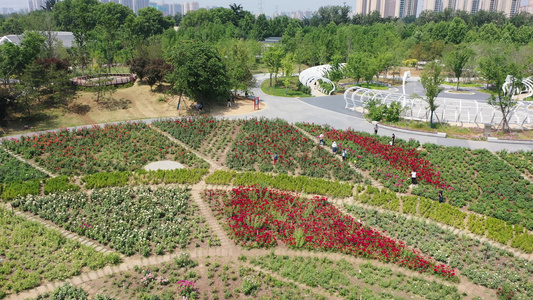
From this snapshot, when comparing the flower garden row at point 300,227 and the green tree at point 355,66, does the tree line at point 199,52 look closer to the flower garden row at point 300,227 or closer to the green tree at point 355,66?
the green tree at point 355,66

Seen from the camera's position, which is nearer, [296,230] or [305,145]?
[296,230]

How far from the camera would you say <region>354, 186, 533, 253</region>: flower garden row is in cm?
1516

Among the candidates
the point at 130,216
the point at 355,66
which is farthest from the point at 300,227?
the point at 355,66

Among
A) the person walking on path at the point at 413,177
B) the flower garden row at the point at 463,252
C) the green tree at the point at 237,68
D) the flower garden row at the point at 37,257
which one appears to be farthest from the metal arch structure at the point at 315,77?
the flower garden row at the point at 37,257

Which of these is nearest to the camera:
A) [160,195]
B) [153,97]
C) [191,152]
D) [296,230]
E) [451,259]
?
[451,259]

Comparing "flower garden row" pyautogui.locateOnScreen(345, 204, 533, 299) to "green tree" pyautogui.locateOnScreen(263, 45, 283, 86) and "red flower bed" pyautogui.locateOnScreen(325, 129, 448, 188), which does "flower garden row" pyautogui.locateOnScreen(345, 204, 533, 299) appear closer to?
"red flower bed" pyautogui.locateOnScreen(325, 129, 448, 188)

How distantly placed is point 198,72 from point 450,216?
20893 millimetres

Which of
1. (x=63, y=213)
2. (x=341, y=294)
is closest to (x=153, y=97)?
(x=63, y=213)

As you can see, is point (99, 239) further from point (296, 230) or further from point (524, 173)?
point (524, 173)

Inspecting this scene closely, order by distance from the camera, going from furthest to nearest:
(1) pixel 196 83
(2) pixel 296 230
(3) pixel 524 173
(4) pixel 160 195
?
(1) pixel 196 83
(3) pixel 524 173
(4) pixel 160 195
(2) pixel 296 230

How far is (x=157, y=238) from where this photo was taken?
14367mm

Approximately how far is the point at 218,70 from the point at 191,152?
10.4m

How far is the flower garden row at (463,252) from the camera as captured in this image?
500 inches

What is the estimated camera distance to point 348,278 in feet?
41.4
